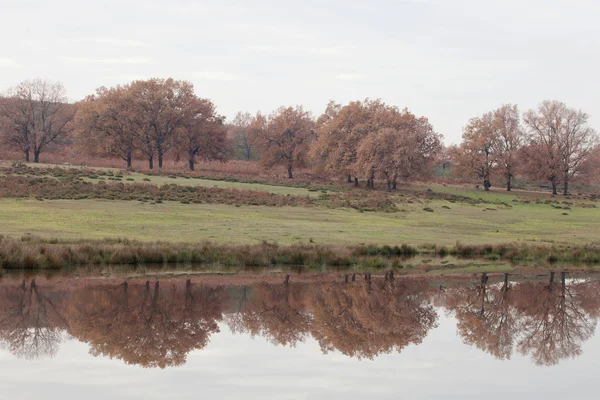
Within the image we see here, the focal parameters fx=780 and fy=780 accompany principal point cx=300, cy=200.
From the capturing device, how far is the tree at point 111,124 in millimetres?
99125

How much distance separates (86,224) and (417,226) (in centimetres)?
2005

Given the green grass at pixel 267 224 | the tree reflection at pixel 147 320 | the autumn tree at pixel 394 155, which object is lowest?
the green grass at pixel 267 224

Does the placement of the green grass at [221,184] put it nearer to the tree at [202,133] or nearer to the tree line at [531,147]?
the tree at [202,133]

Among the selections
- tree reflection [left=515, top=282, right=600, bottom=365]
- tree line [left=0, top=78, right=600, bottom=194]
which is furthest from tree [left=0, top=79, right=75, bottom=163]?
tree reflection [left=515, top=282, right=600, bottom=365]

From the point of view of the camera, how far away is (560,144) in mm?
103062

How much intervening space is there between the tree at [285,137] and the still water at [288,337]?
3313 inches

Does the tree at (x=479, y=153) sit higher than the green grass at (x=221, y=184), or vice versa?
the tree at (x=479, y=153)

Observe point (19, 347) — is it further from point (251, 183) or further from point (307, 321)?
point (251, 183)

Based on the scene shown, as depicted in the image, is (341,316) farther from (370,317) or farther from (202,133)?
(202,133)

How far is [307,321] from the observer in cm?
1917

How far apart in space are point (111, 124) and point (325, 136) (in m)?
27.6

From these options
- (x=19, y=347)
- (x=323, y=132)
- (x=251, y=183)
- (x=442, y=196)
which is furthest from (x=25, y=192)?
(x=323, y=132)

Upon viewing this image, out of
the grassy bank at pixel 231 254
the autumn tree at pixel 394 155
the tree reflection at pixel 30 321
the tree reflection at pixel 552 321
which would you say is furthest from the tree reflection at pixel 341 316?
the autumn tree at pixel 394 155

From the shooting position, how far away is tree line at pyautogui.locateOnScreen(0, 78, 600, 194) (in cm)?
9725
